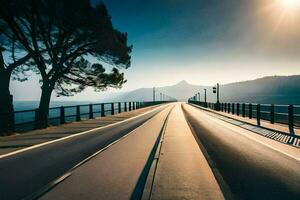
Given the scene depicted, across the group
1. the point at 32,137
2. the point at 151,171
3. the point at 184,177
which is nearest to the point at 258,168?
the point at 184,177

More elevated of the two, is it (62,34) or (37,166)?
(62,34)

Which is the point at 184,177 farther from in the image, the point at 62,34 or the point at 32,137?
the point at 62,34

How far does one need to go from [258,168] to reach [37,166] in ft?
17.6

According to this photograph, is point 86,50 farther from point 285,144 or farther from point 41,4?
point 285,144

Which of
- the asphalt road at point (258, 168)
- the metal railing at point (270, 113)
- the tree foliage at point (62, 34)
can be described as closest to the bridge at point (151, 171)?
the asphalt road at point (258, 168)

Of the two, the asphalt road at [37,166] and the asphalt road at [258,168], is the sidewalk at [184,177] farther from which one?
the asphalt road at [37,166]

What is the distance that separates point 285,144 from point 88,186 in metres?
8.49

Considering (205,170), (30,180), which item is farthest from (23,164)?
(205,170)

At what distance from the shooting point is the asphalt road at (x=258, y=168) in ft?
18.8

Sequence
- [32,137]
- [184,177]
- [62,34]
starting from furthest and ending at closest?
[62,34] → [32,137] → [184,177]

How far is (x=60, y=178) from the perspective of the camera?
675 centimetres

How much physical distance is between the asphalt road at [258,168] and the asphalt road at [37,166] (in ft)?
11.9

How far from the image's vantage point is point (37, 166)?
812cm

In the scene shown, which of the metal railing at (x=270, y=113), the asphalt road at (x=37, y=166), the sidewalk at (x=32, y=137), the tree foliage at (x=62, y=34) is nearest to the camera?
the asphalt road at (x=37, y=166)
